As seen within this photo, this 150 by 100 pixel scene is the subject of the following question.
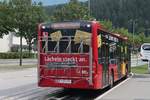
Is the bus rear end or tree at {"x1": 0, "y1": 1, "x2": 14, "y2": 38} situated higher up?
tree at {"x1": 0, "y1": 1, "x2": 14, "y2": 38}

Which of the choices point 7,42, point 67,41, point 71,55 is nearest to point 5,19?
point 67,41

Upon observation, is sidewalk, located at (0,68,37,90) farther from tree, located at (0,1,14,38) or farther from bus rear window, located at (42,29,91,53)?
tree, located at (0,1,14,38)

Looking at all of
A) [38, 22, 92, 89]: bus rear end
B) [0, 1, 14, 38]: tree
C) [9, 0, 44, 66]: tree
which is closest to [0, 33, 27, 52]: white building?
[0, 1, 14, 38]: tree

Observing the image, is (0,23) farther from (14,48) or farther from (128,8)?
(128,8)

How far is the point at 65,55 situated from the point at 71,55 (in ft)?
0.74

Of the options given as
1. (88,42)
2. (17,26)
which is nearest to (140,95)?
(88,42)

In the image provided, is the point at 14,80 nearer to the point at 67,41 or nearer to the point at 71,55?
the point at 67,41

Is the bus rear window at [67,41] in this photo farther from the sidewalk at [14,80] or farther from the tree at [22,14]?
the tree at [22,14]

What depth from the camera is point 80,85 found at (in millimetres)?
17391

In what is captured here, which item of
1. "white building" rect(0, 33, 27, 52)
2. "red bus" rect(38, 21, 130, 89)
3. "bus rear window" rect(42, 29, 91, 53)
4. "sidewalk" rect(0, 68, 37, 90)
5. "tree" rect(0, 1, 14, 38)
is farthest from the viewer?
"white building" rect(0, 33, 27, 52)

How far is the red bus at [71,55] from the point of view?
56.9 feet

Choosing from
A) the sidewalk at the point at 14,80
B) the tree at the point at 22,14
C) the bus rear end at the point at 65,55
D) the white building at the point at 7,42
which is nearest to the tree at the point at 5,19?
the tree at the point at 22,14

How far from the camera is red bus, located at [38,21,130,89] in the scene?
1734 cm

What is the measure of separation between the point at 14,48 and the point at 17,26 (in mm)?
57566
